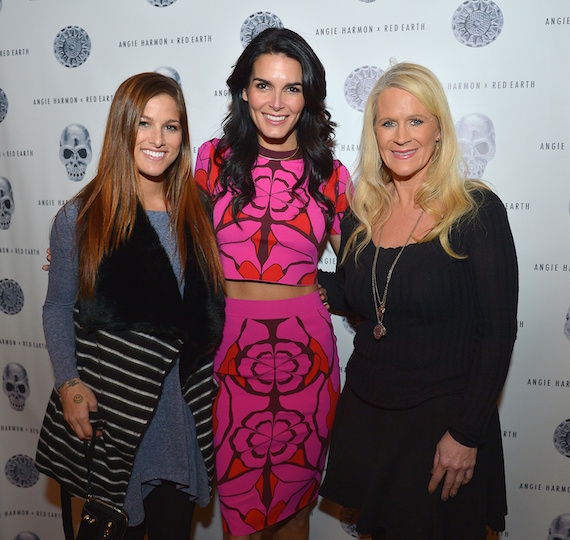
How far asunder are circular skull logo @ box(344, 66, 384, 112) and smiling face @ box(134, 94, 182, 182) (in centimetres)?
81

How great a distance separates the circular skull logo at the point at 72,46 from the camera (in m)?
2.30

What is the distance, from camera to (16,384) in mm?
2586

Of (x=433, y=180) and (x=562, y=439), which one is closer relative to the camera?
(x=433, y=180)

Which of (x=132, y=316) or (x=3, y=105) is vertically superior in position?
(x=3, y=105)

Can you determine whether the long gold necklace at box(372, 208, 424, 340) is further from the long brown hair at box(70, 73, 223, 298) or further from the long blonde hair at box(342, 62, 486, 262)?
the long brown hair at box(70, 73, 223, 298)

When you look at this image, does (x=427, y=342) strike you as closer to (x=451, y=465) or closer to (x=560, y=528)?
(x=451, y=465)

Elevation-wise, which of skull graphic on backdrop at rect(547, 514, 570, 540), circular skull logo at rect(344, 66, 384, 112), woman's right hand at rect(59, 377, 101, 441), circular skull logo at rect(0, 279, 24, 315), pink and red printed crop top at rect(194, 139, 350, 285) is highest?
circular skull logo at rect(344, 66, 384, 112)

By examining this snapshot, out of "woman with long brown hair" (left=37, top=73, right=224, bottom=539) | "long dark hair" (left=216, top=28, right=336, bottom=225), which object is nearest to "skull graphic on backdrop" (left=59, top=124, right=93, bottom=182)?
"long dark hair" (left=216, top=28, right=336, bottom=225)

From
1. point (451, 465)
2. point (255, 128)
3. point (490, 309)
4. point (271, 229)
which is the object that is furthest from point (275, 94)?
point (451, 465)

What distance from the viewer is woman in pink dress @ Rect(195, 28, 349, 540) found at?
190 cm

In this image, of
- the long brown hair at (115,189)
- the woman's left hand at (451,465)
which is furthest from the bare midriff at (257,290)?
the woman's left hand at (451,465)

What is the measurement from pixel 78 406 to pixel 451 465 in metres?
1.05

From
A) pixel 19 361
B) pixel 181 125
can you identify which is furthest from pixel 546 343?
pixel 19 361

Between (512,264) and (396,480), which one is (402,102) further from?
(396,480)
